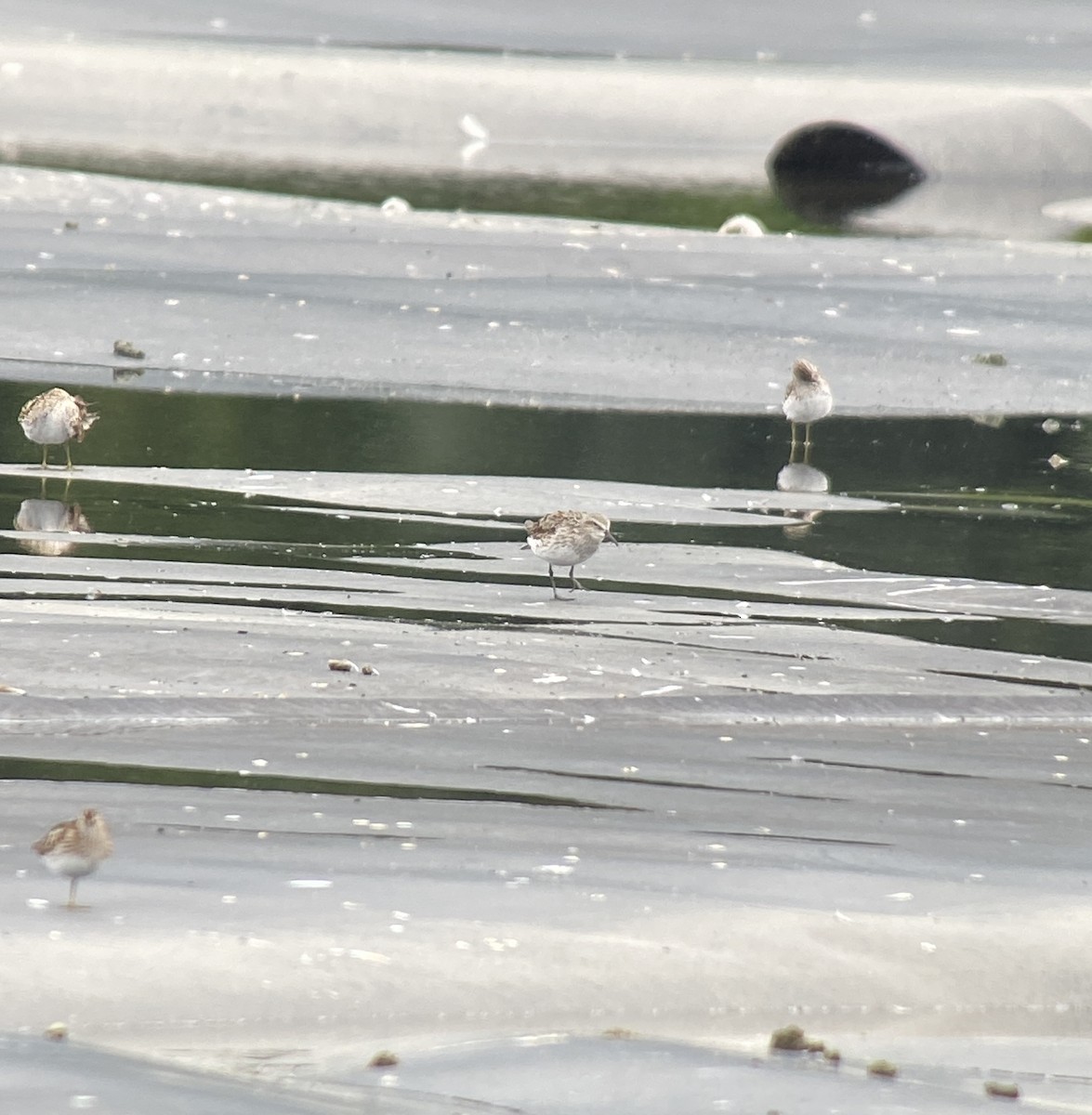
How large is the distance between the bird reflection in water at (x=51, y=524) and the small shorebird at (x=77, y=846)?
4.17m

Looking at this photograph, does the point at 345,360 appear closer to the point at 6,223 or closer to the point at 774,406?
the point at 774,406

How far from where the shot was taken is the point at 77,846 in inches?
248

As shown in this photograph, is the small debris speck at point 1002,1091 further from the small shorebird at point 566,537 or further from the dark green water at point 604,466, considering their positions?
the dark green water at point 604,466

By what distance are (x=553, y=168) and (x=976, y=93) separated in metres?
6.75

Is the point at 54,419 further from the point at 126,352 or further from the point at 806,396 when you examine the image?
the point at 806,396

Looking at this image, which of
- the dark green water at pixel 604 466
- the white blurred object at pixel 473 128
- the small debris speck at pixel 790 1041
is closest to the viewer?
the small debris speck at pixel 790 1041

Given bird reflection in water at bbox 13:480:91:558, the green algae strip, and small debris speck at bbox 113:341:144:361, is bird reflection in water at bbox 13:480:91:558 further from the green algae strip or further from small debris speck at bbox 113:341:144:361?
small debris speck at bbox 113:341:144:361

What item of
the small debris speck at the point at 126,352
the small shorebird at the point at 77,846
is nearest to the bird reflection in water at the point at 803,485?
the small debris speck at the point at 126,352

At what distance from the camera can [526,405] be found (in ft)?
49.3

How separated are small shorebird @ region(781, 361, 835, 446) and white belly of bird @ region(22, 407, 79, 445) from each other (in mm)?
4117

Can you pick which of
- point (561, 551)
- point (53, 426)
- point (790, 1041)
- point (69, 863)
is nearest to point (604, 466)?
point (53, 426)

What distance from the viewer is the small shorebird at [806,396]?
1373 centimetres

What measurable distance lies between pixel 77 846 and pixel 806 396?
811 cm

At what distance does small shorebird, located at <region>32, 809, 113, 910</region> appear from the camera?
6289 mm
